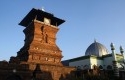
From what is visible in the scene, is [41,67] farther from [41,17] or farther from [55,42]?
[41,17]

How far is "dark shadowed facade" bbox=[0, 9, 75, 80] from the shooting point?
23.9 m

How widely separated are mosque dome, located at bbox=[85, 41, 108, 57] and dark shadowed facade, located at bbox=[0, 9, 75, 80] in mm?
15912

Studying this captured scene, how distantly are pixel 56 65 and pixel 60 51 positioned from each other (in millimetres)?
3487

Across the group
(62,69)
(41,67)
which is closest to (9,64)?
(41,67)

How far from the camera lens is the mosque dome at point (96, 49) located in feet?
152

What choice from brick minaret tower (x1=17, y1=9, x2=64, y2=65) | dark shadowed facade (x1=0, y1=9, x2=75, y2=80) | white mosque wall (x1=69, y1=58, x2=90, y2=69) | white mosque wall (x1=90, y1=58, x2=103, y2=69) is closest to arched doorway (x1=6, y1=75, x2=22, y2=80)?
dark shadowed facade (x1=0, y1=9, x2=75, y2=80)

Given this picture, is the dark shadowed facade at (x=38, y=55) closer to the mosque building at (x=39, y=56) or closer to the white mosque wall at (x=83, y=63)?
the mosque building at (x=39, y=56)

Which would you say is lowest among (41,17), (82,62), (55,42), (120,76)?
(120,76)

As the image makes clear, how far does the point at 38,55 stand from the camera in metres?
28.6

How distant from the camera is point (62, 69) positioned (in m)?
29.8

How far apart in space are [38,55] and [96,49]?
22.2 metres

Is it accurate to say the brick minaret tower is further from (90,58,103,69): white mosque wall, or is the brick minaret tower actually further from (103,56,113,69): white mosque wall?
(103,56,113,69): white mosque wall

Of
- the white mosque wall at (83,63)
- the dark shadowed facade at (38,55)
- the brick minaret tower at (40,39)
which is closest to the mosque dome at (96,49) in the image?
the white mosque wall at (83,63)

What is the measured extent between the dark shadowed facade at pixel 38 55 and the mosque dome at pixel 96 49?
52.2 feet
